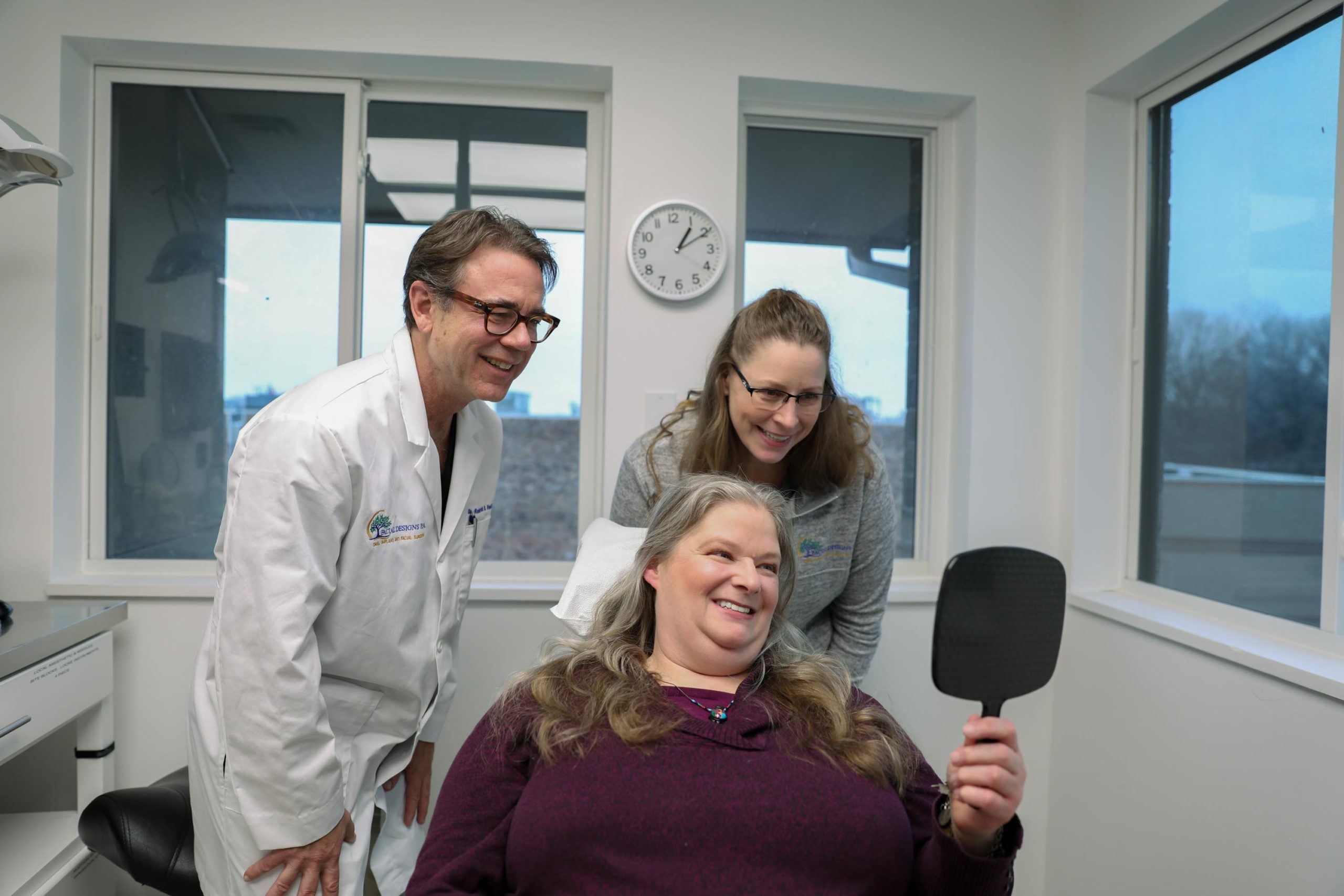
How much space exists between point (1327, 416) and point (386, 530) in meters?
1.94

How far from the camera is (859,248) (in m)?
2.67

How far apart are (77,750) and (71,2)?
1977mm

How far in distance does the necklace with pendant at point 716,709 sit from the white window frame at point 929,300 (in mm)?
1444

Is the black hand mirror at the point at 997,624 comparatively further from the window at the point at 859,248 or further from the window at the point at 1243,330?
the window at the point at 859,248

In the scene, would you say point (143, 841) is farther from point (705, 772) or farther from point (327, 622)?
point (705, 772)

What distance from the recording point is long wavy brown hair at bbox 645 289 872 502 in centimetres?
150

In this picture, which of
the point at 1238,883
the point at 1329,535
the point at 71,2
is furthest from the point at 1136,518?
the point at 71,2

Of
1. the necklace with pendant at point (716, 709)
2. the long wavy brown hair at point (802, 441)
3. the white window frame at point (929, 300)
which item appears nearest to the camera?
the necklace with pendant at point (716, 709)

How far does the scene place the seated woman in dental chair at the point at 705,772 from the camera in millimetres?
1091

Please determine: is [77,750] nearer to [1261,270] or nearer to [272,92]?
[272,92]

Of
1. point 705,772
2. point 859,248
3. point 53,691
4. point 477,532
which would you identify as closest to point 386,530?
point 477,532

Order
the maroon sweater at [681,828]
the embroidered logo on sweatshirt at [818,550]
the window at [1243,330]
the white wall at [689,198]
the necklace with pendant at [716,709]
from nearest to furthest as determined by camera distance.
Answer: the maroon sweater at [681,828] → the necklace with pendant at [716,709] → the embroidered logo on sweatshirt at [818,550] → the window at [1243,330] → the white wall at [689,198]

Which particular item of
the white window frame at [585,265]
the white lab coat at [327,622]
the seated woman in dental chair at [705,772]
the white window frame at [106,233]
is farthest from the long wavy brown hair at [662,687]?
the white window frame at [106,233]

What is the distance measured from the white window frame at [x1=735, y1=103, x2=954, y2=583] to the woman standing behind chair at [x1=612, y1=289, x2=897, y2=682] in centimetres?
90
